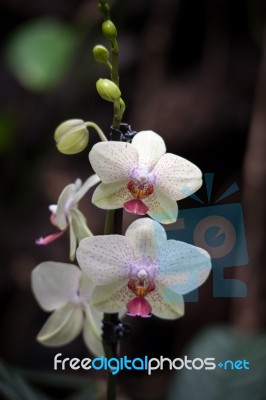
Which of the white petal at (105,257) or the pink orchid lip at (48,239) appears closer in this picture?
the white petal at (105,257)

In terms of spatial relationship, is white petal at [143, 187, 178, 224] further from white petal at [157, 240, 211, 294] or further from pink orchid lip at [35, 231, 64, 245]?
pink orchid lip at [35, 231, 64, 245]

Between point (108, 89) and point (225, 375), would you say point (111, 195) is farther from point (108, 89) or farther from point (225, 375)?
Result: point (225, 375)

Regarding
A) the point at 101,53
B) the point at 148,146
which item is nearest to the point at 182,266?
the point at 148,146

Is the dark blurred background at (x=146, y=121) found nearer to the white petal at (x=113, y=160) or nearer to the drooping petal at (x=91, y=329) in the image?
the drooping petal at (x=91, y=329)

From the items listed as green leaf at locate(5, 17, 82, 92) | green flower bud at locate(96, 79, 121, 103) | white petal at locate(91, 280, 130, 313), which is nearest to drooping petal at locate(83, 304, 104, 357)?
white petal at locate(91, 280, 130, 313)

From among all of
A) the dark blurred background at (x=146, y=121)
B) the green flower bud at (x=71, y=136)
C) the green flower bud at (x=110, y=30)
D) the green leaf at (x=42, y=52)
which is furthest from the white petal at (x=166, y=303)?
the green leaf at (x=42, y=52)

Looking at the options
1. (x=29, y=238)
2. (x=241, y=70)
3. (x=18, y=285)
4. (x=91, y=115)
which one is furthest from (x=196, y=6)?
(x=18, y=285)

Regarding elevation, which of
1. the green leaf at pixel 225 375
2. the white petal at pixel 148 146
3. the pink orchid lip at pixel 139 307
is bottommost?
the green leaf at pixel 225 375
